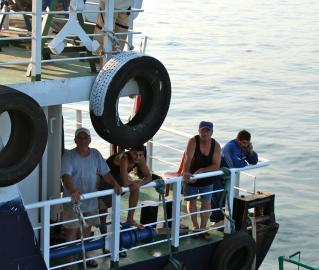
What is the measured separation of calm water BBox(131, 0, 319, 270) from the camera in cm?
2033

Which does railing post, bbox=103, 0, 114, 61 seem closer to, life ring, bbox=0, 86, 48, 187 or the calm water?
life ring, bbox=0, 86, 48, 187

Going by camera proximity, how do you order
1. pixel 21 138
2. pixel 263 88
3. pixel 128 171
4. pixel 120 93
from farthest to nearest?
pixel 263 88, pixel 128 171, pixel 120 93, pixel 21 138

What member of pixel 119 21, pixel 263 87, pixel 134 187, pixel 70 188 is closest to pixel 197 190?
pixel 134 187

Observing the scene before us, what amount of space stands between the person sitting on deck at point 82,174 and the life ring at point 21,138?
0.74 meters

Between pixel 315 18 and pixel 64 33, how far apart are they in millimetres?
43257

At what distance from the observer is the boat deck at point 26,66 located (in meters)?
8.70

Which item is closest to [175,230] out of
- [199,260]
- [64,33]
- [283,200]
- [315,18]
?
[199,260]

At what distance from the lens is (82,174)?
8820mm

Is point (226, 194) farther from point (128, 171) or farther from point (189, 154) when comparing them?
point (128, 171)

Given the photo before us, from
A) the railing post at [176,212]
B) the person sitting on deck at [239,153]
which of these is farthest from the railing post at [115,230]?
the person sitting on deck at [239,153]

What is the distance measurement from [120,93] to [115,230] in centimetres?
139

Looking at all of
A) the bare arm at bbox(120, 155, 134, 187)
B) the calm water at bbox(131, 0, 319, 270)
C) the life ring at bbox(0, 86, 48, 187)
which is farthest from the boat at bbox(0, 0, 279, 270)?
the calm water at bbox(131, 0, 319, 270)

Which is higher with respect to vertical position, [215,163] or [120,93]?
[120,93]

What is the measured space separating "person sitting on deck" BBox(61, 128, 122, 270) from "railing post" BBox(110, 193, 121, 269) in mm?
114
